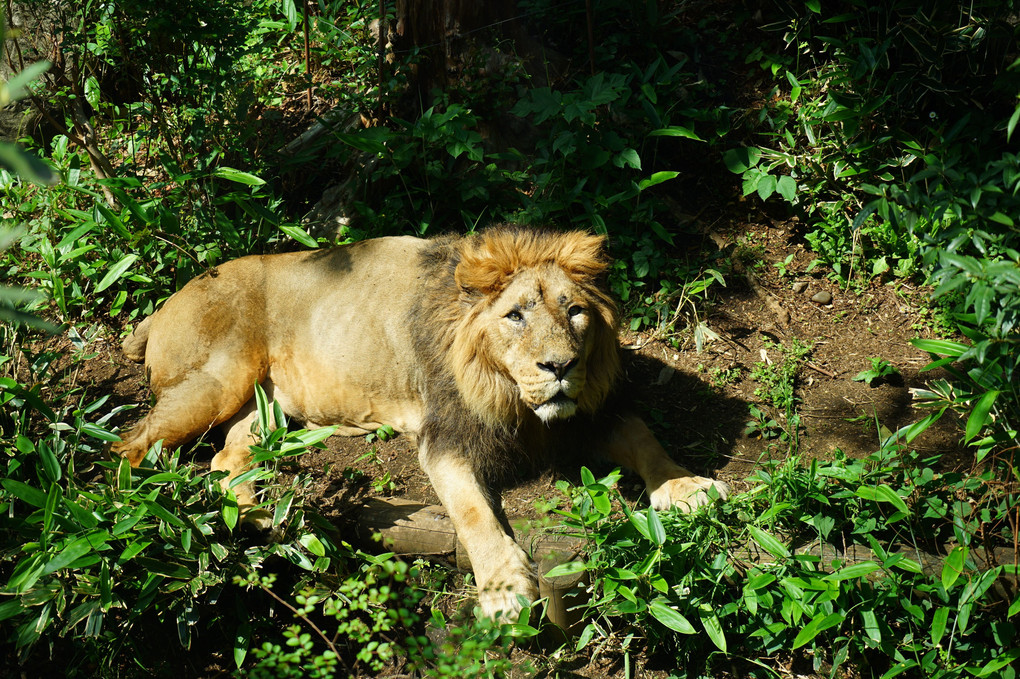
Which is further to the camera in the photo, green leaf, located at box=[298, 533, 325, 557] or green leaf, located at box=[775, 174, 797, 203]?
green leaf, located at box=[775, 174, 797, 203]

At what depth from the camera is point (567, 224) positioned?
16.3ft

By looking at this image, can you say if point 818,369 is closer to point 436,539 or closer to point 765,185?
point 765,185

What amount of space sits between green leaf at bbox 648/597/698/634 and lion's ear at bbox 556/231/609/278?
60.0 inches

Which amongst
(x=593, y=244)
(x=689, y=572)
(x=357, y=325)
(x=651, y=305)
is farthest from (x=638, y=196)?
(x=689, y=572)

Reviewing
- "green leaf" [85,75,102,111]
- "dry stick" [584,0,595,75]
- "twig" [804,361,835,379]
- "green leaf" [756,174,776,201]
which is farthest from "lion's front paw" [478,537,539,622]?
"green leaf" [85,75,102,111]

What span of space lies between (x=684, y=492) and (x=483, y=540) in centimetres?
92

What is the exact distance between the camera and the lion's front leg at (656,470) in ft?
11.2

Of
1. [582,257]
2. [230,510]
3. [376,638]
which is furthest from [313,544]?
[582,257]

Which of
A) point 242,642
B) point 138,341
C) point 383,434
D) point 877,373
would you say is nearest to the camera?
point 242,642

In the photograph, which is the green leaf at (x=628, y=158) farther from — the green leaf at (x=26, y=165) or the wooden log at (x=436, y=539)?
the green leaf at (x=26, y=165)

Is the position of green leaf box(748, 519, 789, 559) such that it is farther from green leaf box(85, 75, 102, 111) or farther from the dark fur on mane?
green leaf box(85, 75, 102, 111)

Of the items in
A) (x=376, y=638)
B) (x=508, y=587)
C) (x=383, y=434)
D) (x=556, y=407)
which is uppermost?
(x=556, y=407)

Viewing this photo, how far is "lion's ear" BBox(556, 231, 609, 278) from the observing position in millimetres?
3648

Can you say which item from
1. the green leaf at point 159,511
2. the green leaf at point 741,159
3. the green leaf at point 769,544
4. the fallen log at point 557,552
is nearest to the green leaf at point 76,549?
the green leaf at point 159,511
